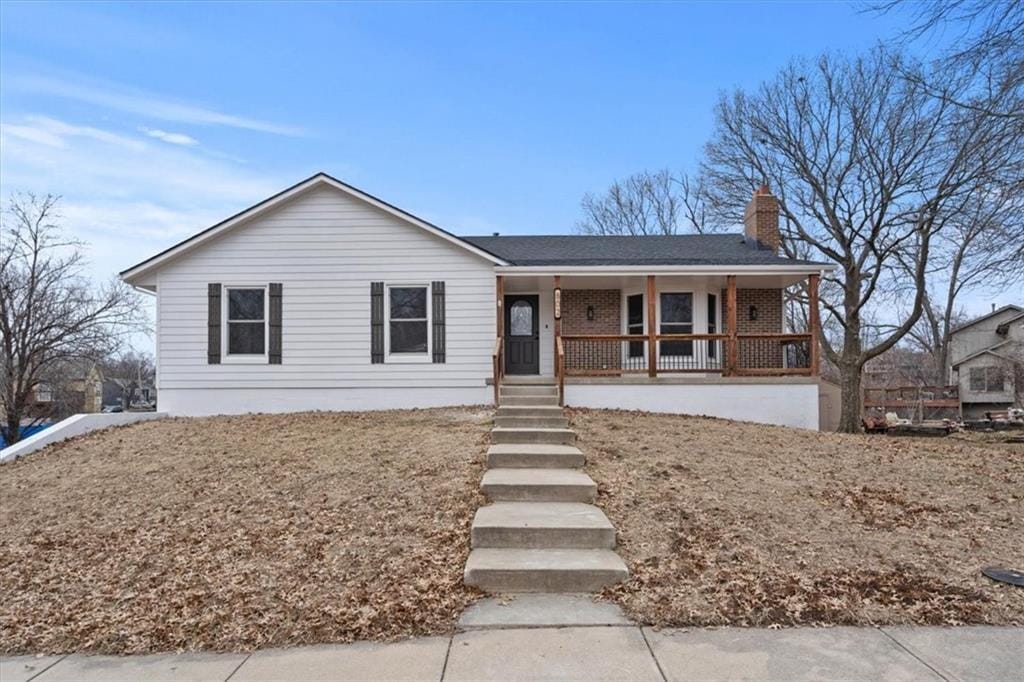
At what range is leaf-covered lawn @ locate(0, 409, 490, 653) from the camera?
408cm

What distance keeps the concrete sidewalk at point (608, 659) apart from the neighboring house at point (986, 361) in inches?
1408

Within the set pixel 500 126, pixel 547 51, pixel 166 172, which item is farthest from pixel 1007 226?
pixel 166 172

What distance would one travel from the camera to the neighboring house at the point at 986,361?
1356 inches

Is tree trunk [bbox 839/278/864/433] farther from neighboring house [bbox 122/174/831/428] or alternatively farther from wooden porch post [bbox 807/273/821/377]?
neighboring house [bbox 122/174/831/428]

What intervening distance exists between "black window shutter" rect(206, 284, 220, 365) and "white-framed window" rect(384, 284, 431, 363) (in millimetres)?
3482

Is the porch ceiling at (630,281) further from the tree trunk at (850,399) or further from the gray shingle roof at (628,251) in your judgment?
the tree trunk at (850,399)

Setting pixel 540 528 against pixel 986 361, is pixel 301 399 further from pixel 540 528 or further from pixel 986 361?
pixel 986 361

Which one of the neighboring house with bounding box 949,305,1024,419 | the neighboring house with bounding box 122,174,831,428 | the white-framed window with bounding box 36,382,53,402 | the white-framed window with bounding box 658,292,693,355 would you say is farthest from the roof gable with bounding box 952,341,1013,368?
the white-framed window with bounding box 36,382,53,402

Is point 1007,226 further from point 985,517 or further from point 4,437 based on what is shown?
point 4,437

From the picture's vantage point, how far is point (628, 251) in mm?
15023

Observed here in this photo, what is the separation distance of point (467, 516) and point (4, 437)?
79.7 feet

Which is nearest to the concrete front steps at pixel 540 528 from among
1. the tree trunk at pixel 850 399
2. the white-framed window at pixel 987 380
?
the tree trunk at pixel 850 399

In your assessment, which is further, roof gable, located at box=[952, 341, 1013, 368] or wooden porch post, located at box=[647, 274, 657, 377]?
roof gable, located at box=[952, 341, 1013, 368]

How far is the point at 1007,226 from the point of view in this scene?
39.5 feet
